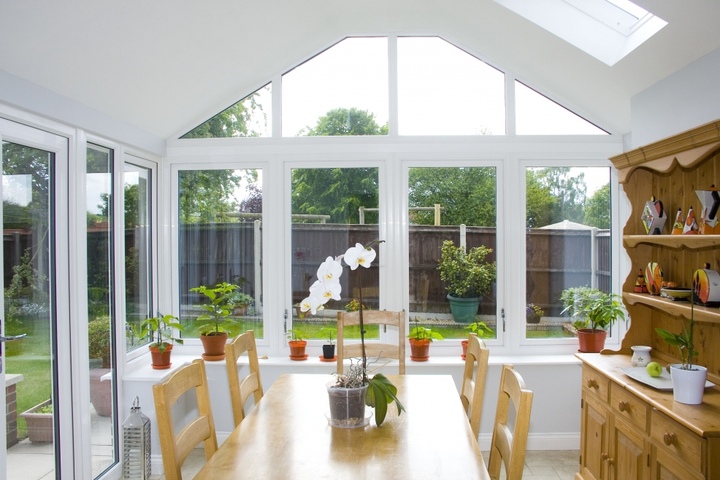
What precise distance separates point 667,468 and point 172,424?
194 cm

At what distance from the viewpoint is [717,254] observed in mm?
2652

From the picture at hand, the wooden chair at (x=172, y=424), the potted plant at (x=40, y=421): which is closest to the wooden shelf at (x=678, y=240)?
the wooden chair at (x=172, y=424)

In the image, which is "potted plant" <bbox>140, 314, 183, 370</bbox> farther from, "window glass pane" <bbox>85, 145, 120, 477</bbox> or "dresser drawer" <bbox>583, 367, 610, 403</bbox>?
"dresser drawer" <bbox>583, 367, 610, 403</bbox>

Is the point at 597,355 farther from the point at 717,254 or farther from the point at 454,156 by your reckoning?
the point at 454,156

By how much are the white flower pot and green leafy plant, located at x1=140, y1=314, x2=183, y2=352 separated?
2934mm

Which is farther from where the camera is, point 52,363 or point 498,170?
point 498,170

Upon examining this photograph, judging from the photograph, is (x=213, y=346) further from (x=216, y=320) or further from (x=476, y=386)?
(x=476, y=386)

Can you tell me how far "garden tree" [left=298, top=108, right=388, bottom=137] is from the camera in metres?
4.07

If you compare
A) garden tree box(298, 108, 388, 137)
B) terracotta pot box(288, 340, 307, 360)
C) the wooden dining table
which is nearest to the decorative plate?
the wooden dining table

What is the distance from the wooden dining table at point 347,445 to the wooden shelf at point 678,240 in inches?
49.9

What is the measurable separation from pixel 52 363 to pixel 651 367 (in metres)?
2.94

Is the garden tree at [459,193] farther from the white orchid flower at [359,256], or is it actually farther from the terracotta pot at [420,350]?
the white orchid flower at [359,256]

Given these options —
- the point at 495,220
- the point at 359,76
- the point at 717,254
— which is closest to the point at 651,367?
the point at 717,254

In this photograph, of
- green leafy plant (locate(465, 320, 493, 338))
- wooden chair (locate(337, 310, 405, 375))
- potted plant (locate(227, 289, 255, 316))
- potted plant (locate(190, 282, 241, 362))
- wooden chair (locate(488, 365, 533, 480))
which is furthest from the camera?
potted plant (locate(227, 289, 255, 316))
